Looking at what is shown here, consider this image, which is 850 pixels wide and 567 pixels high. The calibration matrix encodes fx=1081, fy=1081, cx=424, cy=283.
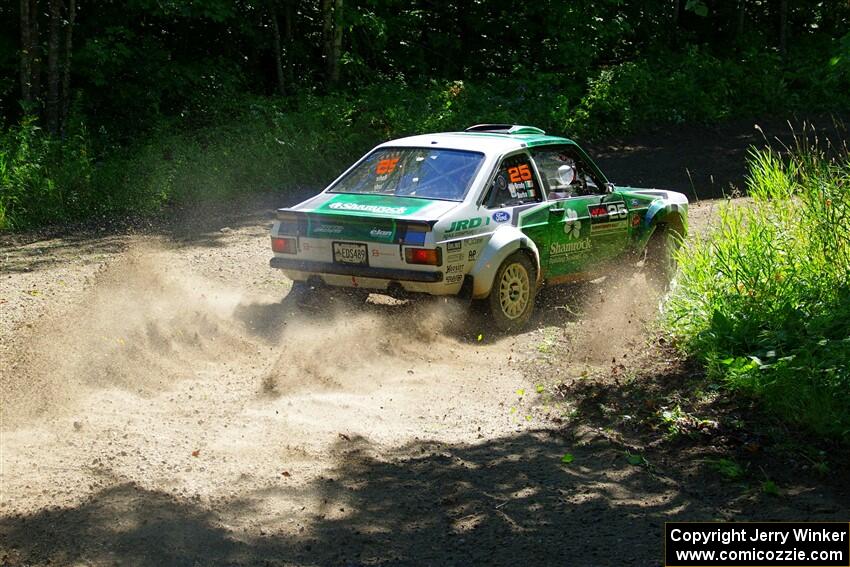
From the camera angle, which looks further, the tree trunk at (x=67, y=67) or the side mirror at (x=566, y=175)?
the tree trunk at (x=67, y=67)

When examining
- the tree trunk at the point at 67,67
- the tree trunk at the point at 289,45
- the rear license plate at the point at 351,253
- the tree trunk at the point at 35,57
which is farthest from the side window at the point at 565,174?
the tree trunk at the point at 289,45

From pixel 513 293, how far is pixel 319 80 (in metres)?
13.7

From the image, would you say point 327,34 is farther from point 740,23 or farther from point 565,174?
point 565,174

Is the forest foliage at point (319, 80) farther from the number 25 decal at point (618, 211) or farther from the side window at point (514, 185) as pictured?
the side window at point (514, 185)

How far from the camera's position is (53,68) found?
1686cm

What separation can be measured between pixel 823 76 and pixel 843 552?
22670mm

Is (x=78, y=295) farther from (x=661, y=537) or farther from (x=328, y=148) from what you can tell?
(x=328, y=148)

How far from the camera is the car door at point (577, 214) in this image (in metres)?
9.88

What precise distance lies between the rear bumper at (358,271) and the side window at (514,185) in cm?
102

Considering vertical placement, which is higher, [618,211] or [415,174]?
[415,174]

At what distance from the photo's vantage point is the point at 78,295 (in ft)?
33.3

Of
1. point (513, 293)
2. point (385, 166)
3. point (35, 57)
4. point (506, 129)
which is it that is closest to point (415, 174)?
point (385, 166)

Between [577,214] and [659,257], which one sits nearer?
[577,214]

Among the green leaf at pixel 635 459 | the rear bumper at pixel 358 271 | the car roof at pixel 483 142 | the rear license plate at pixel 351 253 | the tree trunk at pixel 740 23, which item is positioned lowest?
the green leaf at pixel 635 459
